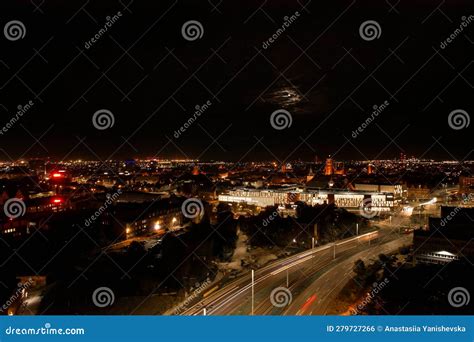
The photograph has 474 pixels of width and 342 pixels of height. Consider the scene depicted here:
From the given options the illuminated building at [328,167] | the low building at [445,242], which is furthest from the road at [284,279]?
the illuminated building at [328,167]

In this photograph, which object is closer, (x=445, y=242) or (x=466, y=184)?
(x=445, y=242)

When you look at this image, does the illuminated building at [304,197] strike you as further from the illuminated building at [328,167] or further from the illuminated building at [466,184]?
the illuminated building at [328,167]

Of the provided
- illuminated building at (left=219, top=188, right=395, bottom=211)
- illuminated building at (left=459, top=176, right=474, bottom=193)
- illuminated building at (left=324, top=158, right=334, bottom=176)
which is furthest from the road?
illuminated building at (left=324, top=158, right=334, bottom=176)

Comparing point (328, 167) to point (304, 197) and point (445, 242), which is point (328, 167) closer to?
point (304, 197)

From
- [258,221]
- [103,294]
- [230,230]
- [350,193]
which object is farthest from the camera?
[350,193]

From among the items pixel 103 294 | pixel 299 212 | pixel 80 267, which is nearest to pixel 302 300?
pixel 103 294

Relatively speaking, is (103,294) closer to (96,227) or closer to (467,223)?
(96,227)

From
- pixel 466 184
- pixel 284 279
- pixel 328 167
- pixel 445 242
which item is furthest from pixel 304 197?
pixel 284 279

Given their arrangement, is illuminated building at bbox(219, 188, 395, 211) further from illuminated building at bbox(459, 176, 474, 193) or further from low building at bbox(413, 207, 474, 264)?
low building at bbox(413, 207, 474, 264)
